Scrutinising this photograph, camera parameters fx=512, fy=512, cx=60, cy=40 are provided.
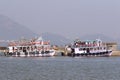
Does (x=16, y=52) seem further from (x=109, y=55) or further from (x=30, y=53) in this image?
(x=109, y=55)

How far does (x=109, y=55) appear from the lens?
179375mm

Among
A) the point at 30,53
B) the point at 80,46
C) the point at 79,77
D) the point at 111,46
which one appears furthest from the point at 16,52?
the point at 79,77

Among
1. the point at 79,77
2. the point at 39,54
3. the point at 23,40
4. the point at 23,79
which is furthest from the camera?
the point at 23,40

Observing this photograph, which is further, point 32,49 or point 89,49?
point 32,49

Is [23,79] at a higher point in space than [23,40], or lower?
lower

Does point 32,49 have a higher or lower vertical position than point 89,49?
higher

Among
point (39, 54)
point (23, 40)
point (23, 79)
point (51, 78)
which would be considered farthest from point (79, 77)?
point (23, 40)

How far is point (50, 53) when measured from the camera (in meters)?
178

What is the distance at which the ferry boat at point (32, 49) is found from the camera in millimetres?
176250

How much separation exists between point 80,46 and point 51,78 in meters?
92.9

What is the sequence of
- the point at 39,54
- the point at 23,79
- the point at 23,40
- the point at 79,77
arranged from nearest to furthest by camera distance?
the point at 23,79, the point at 79,77, the point at 39,54, the point at 23,40

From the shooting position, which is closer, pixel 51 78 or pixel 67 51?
pixel 51 78

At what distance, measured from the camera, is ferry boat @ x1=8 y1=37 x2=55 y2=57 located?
176 m

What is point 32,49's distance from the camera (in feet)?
582
